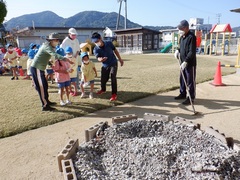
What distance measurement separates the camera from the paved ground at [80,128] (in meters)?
2.97

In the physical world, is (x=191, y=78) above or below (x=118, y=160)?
above

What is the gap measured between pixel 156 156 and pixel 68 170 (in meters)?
1.04

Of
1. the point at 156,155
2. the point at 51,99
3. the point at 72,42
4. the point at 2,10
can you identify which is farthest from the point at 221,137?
the point at 2,10

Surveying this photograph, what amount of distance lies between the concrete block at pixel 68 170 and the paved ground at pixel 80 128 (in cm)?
30

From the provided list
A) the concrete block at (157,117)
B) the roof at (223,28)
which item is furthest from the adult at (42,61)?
the roof at (223,28)

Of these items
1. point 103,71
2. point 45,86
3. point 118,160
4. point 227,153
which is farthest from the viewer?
point 103,71

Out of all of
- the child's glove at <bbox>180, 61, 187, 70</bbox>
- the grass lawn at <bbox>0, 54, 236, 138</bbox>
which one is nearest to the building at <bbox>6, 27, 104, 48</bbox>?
the grass lawn at <bbox>0, 54, 236, 138</bbox>

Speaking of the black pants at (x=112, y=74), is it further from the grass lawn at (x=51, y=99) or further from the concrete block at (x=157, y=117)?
the concrete block at (x=157, y=117)

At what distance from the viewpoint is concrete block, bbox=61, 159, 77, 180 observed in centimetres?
232

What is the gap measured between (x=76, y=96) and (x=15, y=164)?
3.50 meters

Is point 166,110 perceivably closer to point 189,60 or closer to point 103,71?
point 189,60

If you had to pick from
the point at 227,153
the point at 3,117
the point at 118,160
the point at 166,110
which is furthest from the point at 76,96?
the point at 227,153

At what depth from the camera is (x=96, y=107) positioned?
5340mm

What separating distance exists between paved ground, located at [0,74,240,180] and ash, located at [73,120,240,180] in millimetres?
529
